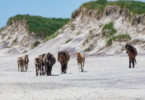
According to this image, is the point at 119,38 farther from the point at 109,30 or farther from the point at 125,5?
the point at 125,5

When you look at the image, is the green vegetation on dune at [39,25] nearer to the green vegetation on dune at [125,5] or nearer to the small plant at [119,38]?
the green vegetation on dune at [125,5]

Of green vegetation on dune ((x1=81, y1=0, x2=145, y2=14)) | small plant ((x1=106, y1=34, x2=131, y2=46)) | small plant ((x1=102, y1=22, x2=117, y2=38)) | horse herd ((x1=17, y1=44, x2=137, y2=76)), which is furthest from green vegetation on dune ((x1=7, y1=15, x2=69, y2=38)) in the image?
horse herd ((x1=17, y1=44, x2=137, y2=76))

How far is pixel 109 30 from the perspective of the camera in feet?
188

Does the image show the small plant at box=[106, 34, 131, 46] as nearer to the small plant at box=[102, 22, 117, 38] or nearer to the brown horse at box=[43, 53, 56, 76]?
the small plant at box=[102, 22, 117, 38]

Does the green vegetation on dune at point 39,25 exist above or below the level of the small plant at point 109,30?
above

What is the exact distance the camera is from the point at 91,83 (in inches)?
824

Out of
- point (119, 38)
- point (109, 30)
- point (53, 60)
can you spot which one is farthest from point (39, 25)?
point (53, 60)

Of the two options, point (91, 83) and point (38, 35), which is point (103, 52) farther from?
point (38, 35)

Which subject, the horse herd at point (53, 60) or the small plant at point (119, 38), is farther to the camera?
the small plant at point (119, 38)

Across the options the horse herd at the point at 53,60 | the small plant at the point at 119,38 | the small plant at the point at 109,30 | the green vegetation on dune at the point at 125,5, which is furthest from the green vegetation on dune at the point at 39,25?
the horse herd at the point at 53,60

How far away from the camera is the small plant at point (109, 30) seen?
56375 millimetres

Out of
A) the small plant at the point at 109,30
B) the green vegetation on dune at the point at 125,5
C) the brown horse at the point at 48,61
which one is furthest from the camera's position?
the green vegetation on dune at the point at 125,5

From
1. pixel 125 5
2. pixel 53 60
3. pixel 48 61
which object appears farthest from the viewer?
pixel 125 5

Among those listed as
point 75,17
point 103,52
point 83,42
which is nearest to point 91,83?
point 103,52
